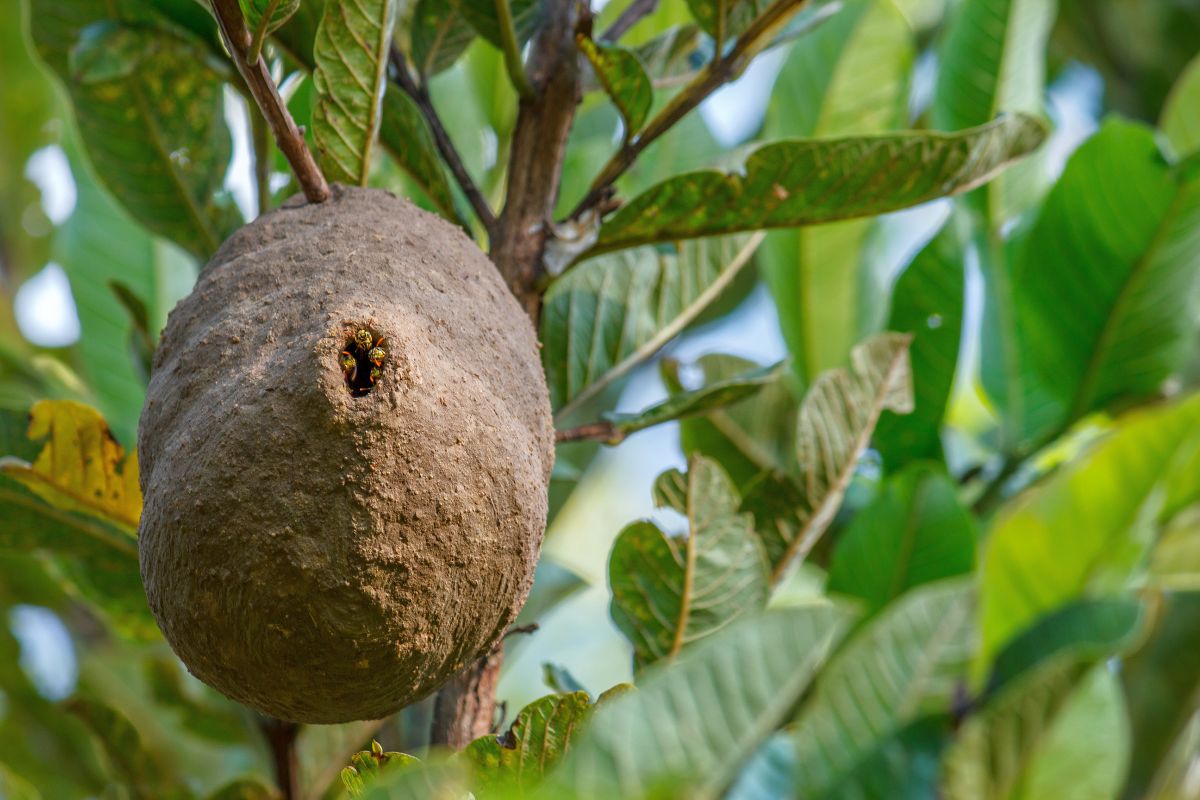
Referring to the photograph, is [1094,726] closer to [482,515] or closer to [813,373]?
[482,515]

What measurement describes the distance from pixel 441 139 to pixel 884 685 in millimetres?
695

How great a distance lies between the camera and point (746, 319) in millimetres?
2445

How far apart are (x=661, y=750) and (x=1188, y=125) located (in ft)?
5.12

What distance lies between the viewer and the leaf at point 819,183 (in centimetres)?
105

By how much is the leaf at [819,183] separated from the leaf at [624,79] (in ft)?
0.35

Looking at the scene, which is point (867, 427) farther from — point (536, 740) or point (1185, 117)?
point (1185, 117)

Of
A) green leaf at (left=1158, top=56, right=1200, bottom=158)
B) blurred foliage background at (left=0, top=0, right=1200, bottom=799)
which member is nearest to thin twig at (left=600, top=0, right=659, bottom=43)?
blurred foliage background at (left=0, top=0, right=1200, bottom=799)

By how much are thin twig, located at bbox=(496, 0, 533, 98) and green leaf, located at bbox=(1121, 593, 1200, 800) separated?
4.01ft

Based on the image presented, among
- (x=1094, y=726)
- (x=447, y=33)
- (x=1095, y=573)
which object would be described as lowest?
(x=1094, y=726)

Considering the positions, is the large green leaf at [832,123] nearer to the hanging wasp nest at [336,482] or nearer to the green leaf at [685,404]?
the green leaf at [685,404]

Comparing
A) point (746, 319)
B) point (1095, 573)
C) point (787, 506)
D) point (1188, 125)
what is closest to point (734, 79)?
point (787, 506)

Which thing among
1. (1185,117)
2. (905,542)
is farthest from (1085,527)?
(1185,117)

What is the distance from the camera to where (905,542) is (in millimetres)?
1346

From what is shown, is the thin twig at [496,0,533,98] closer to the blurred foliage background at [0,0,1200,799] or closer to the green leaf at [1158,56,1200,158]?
the blurred foliage background at [0,0,1200,799]
